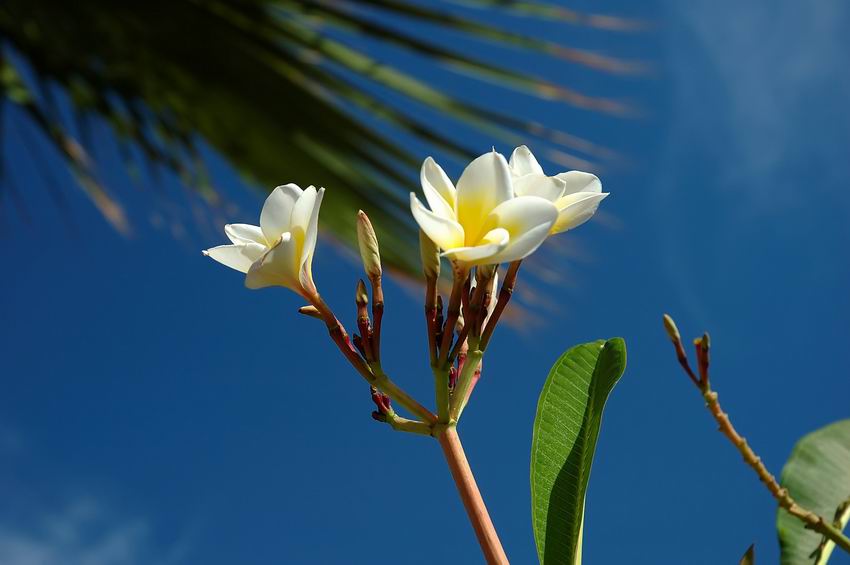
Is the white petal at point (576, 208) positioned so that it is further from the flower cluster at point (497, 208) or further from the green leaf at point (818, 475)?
the green leaf at point (818, 475)

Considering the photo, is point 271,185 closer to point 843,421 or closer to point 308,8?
point 308,8

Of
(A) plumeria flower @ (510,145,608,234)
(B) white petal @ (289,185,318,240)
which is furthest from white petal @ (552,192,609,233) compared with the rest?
(B) white petal @ (289,185,318,240)

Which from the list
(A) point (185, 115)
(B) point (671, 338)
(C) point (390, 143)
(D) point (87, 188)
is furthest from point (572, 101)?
(B) point (671, 338)

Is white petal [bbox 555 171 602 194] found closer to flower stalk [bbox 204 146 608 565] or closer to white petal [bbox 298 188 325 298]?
flower stalk [bbox 204 146 608 565]

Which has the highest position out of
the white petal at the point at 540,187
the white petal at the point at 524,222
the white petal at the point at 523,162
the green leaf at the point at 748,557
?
the white petal at the point at 523,162

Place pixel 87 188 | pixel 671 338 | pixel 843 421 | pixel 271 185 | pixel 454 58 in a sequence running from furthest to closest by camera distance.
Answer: pixel 87 188 → pixel 271 185 → pixel 454 58 → pixel 843 421 → pixel 671 338

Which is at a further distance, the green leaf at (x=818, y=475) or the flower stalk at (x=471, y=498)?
the green leaf at (x=818, y=475)

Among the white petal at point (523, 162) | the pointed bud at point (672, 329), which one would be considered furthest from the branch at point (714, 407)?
the white petal at point (523, 162)
